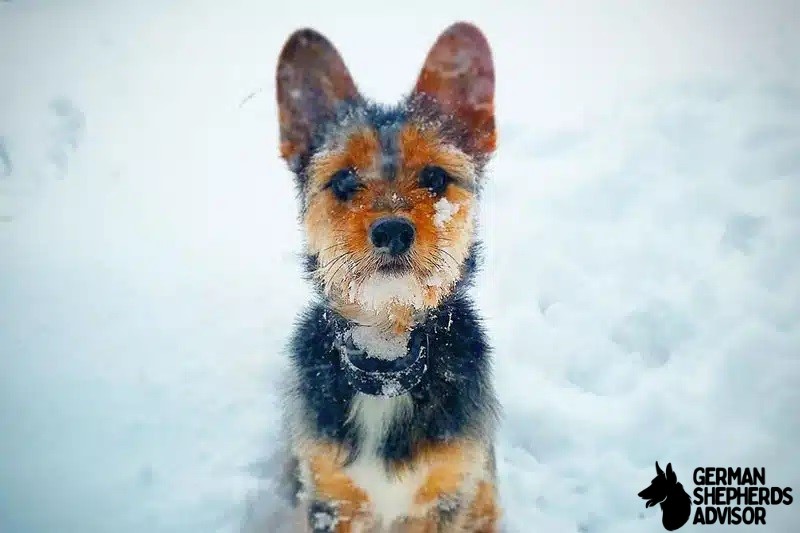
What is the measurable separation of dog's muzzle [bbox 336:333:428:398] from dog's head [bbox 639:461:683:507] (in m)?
0.81

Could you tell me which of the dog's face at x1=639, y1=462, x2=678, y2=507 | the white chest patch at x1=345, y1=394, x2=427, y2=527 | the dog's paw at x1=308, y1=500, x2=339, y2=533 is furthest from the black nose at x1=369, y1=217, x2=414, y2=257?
the dog's face at x1=639, y1=462, x2=678, y2=507

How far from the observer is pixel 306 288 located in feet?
5.96

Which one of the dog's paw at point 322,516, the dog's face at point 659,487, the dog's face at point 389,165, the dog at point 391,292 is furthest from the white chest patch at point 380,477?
the dog's face at point 659,487

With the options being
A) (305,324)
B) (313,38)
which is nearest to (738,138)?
(313,38)

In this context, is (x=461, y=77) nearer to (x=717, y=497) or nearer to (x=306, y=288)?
(x=306, y=288)

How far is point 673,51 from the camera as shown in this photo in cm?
198

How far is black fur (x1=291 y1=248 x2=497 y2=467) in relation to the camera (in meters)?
1.68

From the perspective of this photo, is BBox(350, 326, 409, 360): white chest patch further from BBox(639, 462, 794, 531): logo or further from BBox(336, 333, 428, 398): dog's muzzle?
BBox(639, 462, 794, 531): logo

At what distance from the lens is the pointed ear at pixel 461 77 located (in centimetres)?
168

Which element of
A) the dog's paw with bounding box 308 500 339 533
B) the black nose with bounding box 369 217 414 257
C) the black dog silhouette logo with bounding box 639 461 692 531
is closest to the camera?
the black nose with bounding box 369 217 414 257

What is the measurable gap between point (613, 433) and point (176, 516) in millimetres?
1354

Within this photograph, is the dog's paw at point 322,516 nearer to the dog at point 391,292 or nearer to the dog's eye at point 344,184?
the dog at point 391,292

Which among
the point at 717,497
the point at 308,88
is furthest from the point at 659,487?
the point at 308,88

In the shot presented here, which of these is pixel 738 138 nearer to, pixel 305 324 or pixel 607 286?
pixel 607 286
